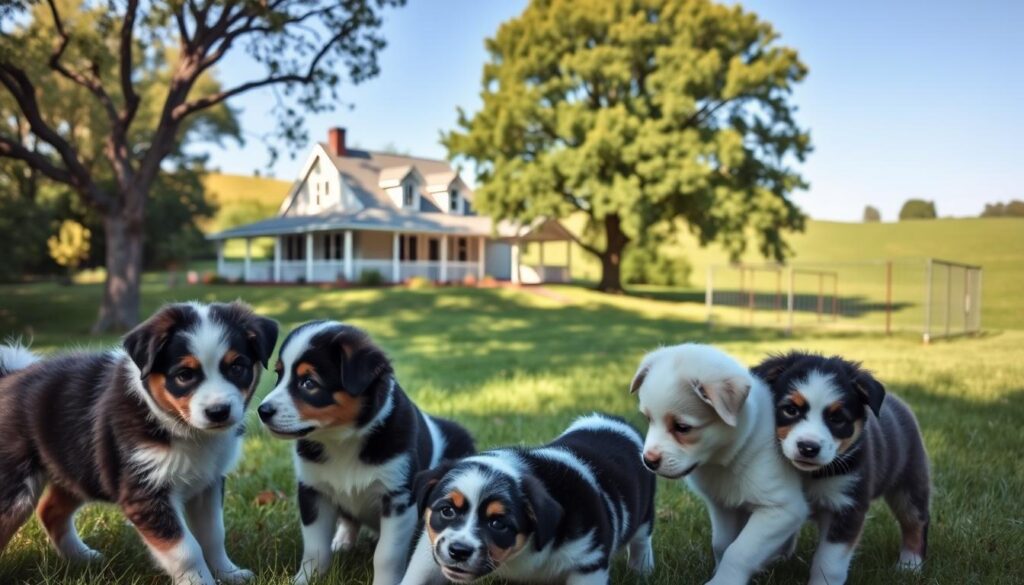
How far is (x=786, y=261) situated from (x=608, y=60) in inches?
495

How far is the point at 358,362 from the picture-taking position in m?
3.27

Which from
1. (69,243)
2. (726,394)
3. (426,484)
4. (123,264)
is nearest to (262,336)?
(426,484)

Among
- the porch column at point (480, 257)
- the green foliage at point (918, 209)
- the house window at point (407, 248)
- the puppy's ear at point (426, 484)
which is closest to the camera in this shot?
the puppy's ear at point (426, 484)

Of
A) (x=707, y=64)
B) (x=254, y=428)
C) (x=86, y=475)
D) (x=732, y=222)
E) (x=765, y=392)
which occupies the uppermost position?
(x=707, y=64)

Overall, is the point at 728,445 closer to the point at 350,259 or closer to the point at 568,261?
the point at 350,259

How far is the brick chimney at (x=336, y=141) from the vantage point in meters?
10.8

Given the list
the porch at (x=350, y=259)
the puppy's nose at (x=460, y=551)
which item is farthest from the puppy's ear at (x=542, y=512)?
the porch at (x=350, y=259)

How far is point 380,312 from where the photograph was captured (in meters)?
21.1

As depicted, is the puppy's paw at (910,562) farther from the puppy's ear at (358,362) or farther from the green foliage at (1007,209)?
the green foliage at (1007,209)

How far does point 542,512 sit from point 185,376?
66.2 inches

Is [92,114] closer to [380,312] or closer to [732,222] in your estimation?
[380,312]

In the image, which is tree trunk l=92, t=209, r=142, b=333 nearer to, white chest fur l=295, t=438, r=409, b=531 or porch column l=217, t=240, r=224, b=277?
porch column l=217, t=240, r=224, b=277

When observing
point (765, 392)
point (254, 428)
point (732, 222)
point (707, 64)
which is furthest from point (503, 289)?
point (765, 392)

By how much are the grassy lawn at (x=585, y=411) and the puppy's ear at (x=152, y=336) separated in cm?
102
